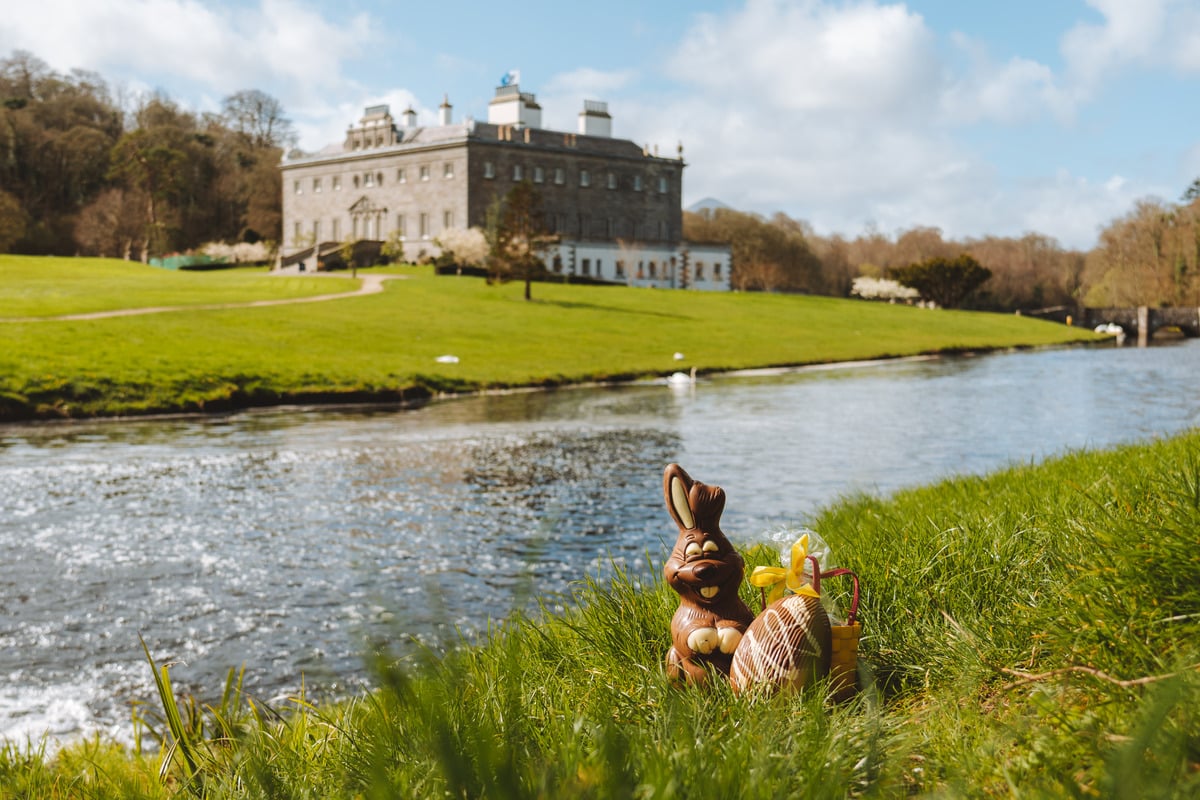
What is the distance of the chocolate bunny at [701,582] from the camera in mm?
3625

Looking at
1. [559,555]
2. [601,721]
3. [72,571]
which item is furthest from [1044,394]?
[601,721]

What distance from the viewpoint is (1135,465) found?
22.8ft

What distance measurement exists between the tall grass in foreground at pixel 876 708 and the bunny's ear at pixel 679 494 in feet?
1.97

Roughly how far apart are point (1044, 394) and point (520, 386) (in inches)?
573

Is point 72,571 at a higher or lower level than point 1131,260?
lower

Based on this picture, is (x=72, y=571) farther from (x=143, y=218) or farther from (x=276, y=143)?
(x=276, y=143)

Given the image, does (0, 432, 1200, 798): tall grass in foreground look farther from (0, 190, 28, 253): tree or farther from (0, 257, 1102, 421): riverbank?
(0, 190, 28, 253): tree

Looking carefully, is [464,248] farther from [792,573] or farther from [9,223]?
[792,573]

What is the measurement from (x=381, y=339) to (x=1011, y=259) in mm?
109909

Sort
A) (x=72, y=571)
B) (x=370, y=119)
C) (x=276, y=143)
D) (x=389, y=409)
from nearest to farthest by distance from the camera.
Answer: (x=72, y=571)
(x=389, y=409)
(x=370, y=119)
(x=276, y=143)

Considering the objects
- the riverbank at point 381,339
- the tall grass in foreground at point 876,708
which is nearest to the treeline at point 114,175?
the riverbank at point 381,339

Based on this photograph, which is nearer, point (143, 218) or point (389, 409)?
point (389, 409)

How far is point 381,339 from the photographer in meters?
37.4

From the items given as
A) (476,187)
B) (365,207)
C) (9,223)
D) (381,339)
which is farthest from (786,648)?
(365,207)
